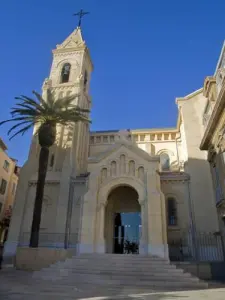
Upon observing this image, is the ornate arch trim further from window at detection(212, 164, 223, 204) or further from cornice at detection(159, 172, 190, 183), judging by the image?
window at detection(212, 164, 223, 204)

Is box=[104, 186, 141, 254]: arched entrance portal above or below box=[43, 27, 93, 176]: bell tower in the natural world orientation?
below

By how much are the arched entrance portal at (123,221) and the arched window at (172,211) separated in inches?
101

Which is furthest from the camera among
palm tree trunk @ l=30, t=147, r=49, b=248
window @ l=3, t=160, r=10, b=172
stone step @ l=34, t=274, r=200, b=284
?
window @ l=3, t=160, r=10, b=172

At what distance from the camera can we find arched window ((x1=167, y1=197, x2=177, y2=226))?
20.1 m

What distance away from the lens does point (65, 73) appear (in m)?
31.5

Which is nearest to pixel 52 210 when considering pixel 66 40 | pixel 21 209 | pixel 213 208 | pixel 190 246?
pixel 21 209

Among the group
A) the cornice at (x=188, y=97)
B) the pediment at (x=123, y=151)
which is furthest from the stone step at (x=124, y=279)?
the cornice at (x=188, y=97)

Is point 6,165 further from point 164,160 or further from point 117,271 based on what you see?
point 117,271

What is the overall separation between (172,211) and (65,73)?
73.0ft

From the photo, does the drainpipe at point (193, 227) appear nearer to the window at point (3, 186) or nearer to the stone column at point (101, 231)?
the stone column at point (101, 231)

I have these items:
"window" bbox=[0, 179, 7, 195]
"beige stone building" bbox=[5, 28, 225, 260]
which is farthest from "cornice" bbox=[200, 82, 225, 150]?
"window" bbox=[0, 179, 7, 195]

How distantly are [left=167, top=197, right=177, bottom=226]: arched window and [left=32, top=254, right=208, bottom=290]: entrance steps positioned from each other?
19.6ft

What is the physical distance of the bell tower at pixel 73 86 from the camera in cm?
2586

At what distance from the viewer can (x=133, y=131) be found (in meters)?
30.6
